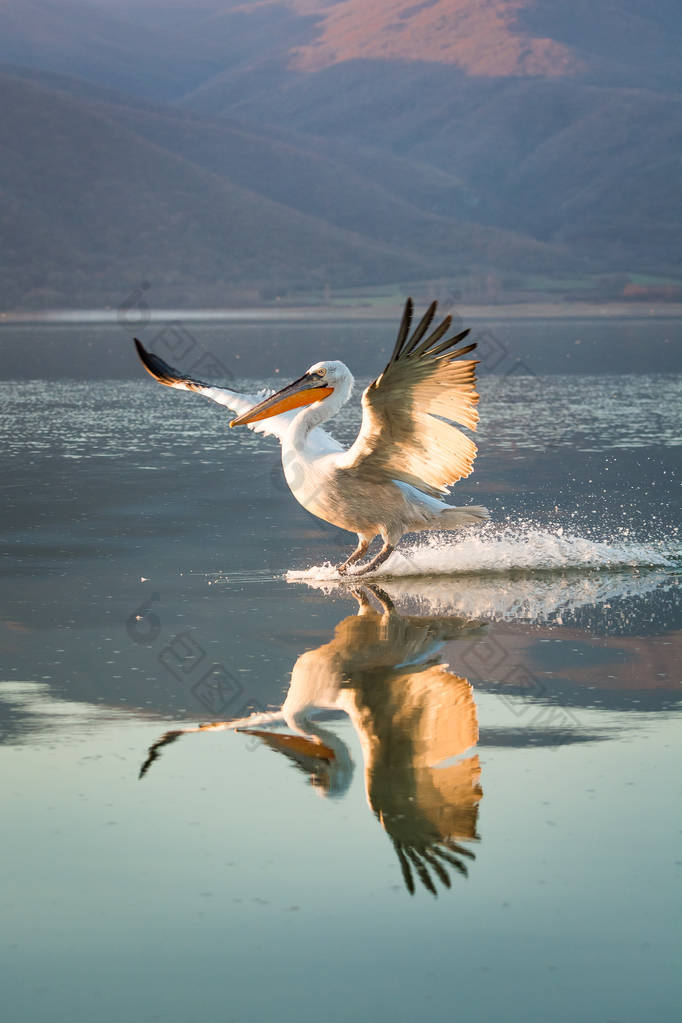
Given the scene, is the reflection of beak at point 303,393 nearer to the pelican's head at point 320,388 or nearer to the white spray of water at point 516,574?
the pelican's head at point 320,388

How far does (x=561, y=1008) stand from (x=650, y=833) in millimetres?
1437

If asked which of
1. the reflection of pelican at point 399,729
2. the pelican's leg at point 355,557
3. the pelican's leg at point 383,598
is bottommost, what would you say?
the pelican's leg at point 383,598

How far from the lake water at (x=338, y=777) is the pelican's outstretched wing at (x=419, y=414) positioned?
3.06 ft

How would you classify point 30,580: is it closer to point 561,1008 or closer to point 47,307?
point 561,1008

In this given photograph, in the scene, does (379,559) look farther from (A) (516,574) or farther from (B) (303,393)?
(B) (303,393)

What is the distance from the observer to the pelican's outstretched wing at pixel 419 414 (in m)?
9.39

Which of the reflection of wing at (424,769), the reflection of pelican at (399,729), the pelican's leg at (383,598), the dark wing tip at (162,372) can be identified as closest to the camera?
the reflection of wing at (424,769)

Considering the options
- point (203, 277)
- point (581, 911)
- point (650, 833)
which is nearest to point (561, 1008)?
point (581, 911)

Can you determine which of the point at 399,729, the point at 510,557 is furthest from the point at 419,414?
the point at 399,729

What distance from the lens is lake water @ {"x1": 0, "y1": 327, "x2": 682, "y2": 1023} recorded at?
16.2ft

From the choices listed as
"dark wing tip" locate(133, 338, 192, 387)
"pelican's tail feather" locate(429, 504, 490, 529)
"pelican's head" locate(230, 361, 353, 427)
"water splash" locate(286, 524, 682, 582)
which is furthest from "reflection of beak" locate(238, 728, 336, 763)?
"dark wing tip" locate(133, 338, 192, 387)

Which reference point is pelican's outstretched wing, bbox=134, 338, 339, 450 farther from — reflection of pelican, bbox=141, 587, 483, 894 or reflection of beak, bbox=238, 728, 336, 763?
reflection of beak, bbox=238, 728, 336, 763

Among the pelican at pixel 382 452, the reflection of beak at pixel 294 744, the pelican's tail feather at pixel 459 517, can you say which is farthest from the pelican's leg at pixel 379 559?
the reflection of beak at pixel 294 744

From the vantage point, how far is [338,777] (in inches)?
263
